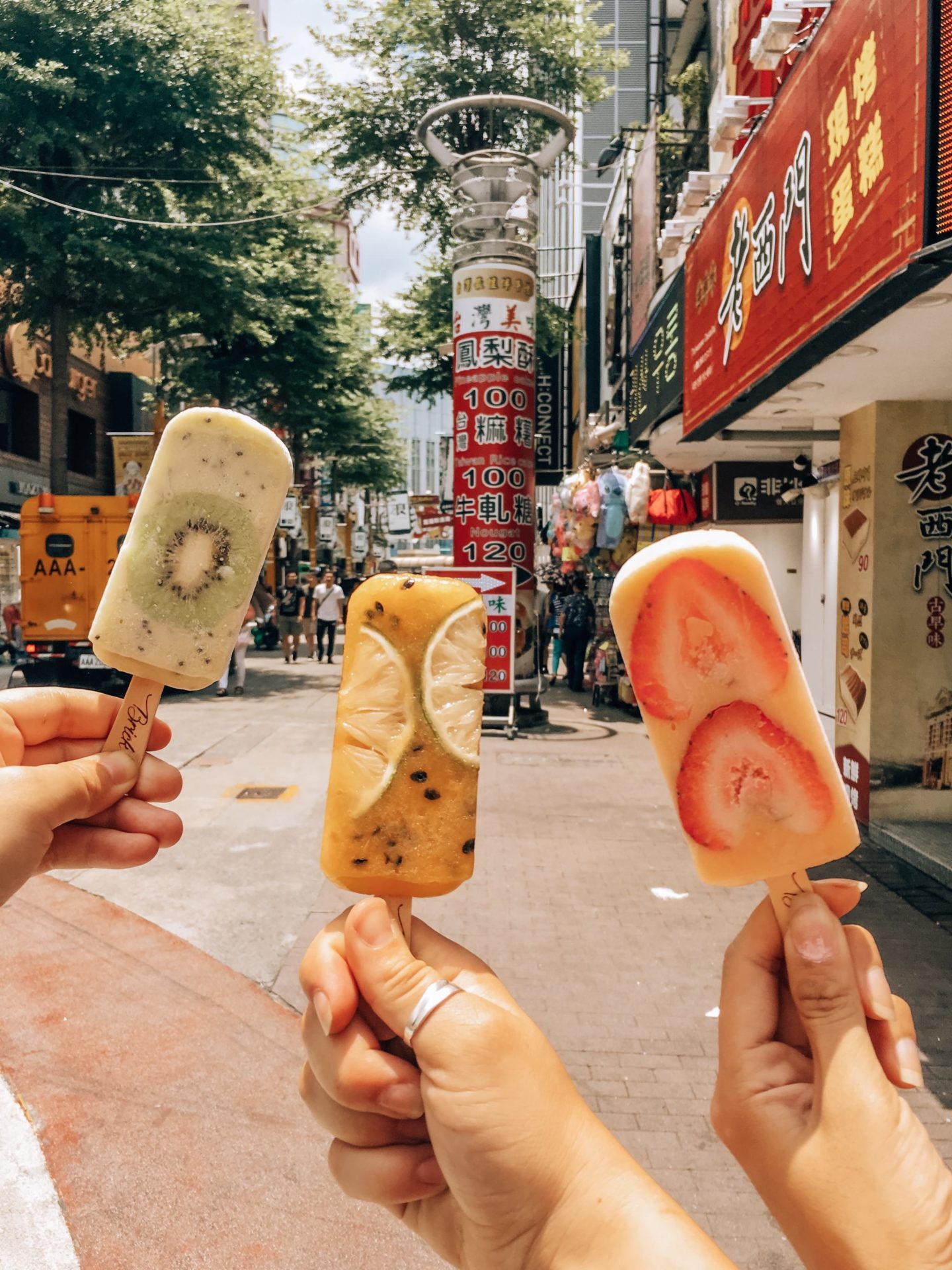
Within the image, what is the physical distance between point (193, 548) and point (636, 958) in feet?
15.5

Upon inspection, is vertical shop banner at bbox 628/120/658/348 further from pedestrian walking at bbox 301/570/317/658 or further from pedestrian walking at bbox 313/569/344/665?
pedestrian walking at bbox 301/570/317/658

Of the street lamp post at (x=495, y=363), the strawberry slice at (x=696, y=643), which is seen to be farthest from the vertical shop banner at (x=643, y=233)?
the strawberry slice at (x=696, y=643)

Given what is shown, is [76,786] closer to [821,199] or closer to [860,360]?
[821,199]

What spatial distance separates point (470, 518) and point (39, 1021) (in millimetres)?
8925

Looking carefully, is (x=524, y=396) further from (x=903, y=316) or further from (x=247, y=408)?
(x=247, y=408)

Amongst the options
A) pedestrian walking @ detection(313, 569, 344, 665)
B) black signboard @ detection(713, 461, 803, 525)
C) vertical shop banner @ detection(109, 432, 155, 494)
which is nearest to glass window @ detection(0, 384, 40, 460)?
vertical shop banner @ detection(109, 432, 155, 494)

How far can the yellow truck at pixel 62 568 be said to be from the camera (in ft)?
51.3

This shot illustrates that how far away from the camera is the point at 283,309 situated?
69.8ft

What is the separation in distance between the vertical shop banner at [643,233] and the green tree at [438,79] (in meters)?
6.65

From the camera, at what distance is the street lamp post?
503 inches

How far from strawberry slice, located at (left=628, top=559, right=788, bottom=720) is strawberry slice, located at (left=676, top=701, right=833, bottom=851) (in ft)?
0.18

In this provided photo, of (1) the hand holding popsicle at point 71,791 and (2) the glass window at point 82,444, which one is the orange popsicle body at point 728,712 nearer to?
(1) the hand holding popsicle at point 71,791

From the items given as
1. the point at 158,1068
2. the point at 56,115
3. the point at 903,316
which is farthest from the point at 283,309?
the point at 158,1068

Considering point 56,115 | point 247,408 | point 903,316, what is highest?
point 56,115
